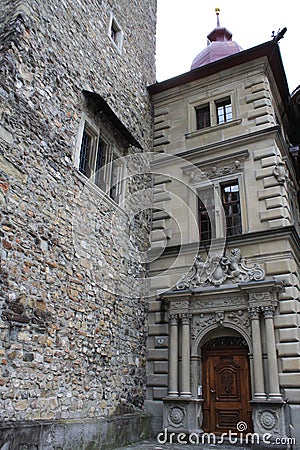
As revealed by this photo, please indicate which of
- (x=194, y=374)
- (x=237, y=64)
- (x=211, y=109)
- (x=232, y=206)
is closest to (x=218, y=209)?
(x=232, y=206)

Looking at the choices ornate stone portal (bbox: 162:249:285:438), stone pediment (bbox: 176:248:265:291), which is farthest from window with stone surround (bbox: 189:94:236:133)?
ornate stone portal (bbox: 162:249:285:438)

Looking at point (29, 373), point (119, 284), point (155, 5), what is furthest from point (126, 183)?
point (155, 5)

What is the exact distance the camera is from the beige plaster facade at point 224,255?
862cm

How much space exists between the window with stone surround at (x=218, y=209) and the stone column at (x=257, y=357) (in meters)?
2.23

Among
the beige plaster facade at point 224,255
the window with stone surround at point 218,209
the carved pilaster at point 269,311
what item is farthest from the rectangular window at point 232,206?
the carved pilaster at point 269,311

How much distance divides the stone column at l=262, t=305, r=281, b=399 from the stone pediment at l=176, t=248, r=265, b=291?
0.81 metres

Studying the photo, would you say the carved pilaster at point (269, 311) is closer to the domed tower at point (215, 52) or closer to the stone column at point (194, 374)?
the stone column at point (194, 374)

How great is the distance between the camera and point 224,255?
10.0 m

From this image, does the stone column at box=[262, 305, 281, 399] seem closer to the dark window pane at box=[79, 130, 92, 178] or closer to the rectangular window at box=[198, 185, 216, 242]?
the rectangular window at box=[198, 185, 216, 242]

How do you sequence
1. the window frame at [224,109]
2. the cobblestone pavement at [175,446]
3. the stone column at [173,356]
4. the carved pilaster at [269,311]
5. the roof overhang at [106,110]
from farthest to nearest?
1. the window frame at [224,109]
2. the stone column at [173,356]
3. the roof overhang at [106,110]
4. the carved pilaster at [269,311]
5. the cobblestone pavement at [175,446]

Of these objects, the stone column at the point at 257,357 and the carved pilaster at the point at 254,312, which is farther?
the carved pilaster at the point at 254,312

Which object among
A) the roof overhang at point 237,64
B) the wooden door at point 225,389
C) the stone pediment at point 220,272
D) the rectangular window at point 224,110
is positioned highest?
the roof overhang at point 237,64

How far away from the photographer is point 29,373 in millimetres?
6246

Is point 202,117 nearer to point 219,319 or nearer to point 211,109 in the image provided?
point 211,109
